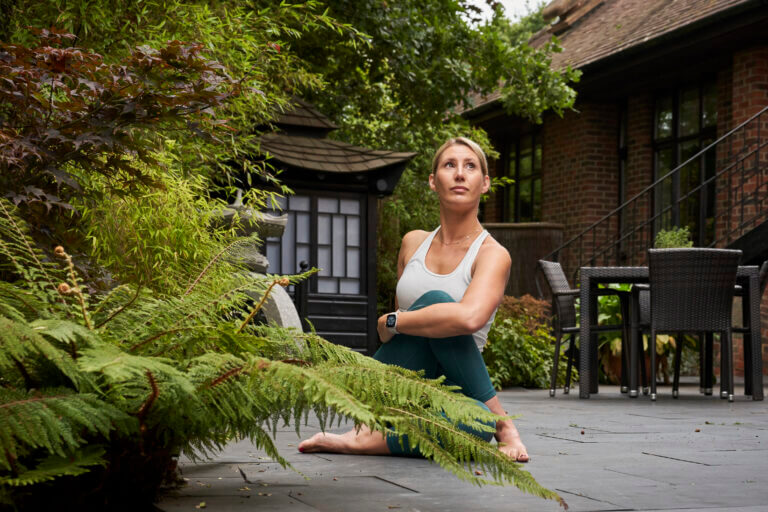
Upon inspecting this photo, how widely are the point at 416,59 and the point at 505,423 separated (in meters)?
8.75

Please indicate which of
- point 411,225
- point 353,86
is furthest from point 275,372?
point 411,225

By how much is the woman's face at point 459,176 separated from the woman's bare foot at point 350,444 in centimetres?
92

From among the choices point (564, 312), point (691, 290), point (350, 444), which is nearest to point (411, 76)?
point (564, 312)

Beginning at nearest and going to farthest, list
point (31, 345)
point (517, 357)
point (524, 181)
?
point (31, 345), point (517, 357), point (524, 181)

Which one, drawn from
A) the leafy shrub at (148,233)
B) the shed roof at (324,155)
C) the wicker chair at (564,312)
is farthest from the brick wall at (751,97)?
the leafy shrub at (148,233)

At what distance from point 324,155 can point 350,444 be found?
7.50 meters

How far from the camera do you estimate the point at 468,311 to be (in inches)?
117

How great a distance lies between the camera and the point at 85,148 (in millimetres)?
3371

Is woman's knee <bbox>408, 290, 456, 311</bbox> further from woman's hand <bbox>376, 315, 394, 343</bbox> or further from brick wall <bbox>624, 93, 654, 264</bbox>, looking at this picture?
brick wall <bbox>624, 93, 654, 264</bbox>

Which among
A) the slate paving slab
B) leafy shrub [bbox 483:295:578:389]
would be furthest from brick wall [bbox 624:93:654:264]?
the slate paving slab

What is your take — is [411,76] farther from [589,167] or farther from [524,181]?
[524,181]

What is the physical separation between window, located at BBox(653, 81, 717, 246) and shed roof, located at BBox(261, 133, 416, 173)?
147 inches

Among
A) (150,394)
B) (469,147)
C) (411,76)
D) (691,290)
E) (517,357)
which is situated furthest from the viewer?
(411,76)

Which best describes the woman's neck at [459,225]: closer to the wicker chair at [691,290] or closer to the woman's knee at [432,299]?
the woman's knee at [432,299]
